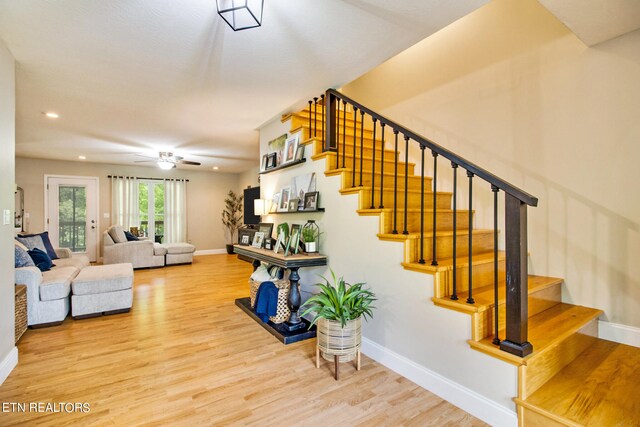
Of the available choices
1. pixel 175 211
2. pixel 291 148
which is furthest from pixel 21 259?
pixel 175 211

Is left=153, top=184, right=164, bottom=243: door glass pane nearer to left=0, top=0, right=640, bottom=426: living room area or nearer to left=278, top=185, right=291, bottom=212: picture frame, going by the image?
left=0, top=0, right=640, bottom=426: living room area

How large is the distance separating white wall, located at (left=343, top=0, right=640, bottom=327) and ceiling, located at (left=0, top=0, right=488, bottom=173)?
1106mm

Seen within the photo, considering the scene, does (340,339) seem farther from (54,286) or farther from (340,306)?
(54,286)

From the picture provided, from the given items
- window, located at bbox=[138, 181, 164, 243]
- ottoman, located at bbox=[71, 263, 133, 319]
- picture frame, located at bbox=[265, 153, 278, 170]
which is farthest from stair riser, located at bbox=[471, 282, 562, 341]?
window, located at bbox=[138, 181, 164, 243]

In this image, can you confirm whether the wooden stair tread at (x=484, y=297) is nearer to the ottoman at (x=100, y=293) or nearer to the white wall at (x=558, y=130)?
the white wall at (x=558, y=130)

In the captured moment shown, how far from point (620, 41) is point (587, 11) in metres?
0.53

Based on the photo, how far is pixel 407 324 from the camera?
220 cm

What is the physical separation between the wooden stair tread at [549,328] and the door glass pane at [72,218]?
337 inches

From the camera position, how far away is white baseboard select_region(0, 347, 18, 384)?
2119 mm

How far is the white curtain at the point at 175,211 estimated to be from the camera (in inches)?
324

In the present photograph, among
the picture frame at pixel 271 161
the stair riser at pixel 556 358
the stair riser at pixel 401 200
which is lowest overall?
the stair riser at pixel 556 358

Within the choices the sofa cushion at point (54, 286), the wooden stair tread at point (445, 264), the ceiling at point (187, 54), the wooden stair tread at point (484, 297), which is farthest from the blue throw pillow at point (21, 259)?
the wooden stair tread at point (484, 297)

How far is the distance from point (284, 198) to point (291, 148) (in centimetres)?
61

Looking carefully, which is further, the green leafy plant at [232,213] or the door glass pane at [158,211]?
the green leafy plant at [232,213]
